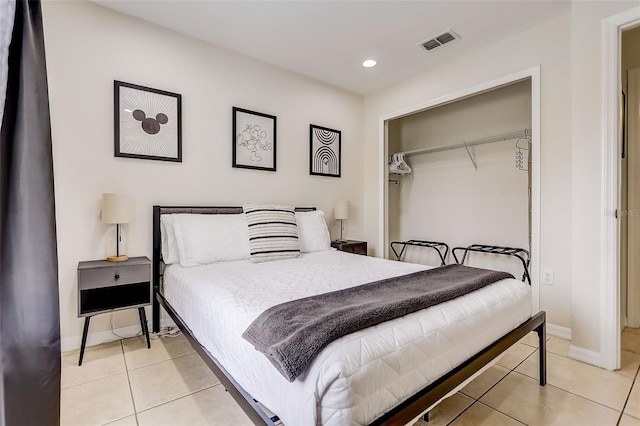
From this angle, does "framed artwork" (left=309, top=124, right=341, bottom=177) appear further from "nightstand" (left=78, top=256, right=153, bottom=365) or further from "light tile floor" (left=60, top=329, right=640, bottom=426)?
"light tile floor" (left=60, top=329, right=640, bottom=426)

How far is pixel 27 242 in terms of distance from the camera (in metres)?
0.67

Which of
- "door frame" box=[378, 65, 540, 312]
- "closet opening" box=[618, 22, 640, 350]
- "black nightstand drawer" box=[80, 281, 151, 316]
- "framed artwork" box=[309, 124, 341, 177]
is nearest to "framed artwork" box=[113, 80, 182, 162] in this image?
"black nightstand drawer" box=[80, 281, 151, 316]

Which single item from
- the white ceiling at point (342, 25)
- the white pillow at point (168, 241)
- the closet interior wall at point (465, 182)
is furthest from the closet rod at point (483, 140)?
the white pillow at point (168, 241)

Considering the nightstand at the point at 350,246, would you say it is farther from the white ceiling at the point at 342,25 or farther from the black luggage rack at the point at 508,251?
the white ceiling at the point at 342,25

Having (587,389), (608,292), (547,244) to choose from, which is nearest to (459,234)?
(547,244)

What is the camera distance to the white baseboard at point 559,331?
103 inches

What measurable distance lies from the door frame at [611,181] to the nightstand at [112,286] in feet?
10.6

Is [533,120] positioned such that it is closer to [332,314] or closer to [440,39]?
[440,39]

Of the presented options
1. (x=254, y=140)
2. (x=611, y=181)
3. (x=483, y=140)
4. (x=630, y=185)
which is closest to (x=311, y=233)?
(x=254, y=140)

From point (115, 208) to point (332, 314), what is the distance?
6.45 feet

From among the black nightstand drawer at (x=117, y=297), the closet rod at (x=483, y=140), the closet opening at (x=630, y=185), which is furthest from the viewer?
→ the closet rod at (x=483, y=140)

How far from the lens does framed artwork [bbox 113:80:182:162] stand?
2.57 meters

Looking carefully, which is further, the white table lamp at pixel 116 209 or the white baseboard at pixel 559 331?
the white baseboard at pixel 559 331

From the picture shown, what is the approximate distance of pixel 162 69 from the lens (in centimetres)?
279
